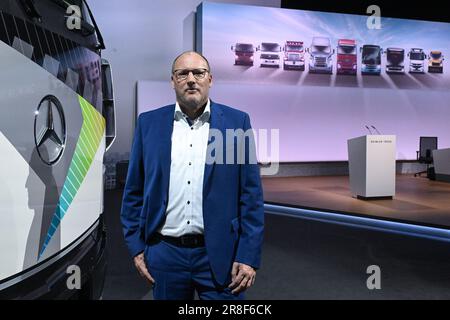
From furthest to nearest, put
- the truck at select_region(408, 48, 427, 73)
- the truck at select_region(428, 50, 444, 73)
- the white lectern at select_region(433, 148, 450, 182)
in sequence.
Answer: the truck at select_region(428, 50, 444, 73)
the truck at select_region(408, 48, 427, 73)
the white lectern at select_region(433, 148, 450, 182)

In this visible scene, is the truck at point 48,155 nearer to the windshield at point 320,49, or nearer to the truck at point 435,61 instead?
the windshield at point 320,49

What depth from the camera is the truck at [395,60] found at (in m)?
Result: 9.81

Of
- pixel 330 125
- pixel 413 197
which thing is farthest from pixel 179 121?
pixel 330 125

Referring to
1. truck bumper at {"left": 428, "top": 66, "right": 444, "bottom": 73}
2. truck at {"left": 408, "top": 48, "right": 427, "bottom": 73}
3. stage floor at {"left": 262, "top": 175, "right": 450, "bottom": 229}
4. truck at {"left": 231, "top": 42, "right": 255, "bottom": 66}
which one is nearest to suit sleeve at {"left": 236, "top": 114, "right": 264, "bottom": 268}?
stage floor at {"left": 262, "top": 175, "right": 450, "bottom": 229}

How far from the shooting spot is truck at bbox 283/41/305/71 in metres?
9.22

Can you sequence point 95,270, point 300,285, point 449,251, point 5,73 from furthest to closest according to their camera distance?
1. point 449,251
2. point 300,285
3. point 95,270
4. point 5,73

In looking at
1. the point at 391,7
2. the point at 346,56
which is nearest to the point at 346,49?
the point at 346,56

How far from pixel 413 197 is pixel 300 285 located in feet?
14.0

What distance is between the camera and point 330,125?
31.6 feet

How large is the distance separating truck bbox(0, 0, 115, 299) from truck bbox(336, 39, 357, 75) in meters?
8.63

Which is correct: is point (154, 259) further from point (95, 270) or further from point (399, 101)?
point (399, 101)

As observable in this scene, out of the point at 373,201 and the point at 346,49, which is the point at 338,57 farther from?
the point at 373,201

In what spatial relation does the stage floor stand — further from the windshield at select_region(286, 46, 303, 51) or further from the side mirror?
the side mirror

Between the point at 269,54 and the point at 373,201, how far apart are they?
4.46m
